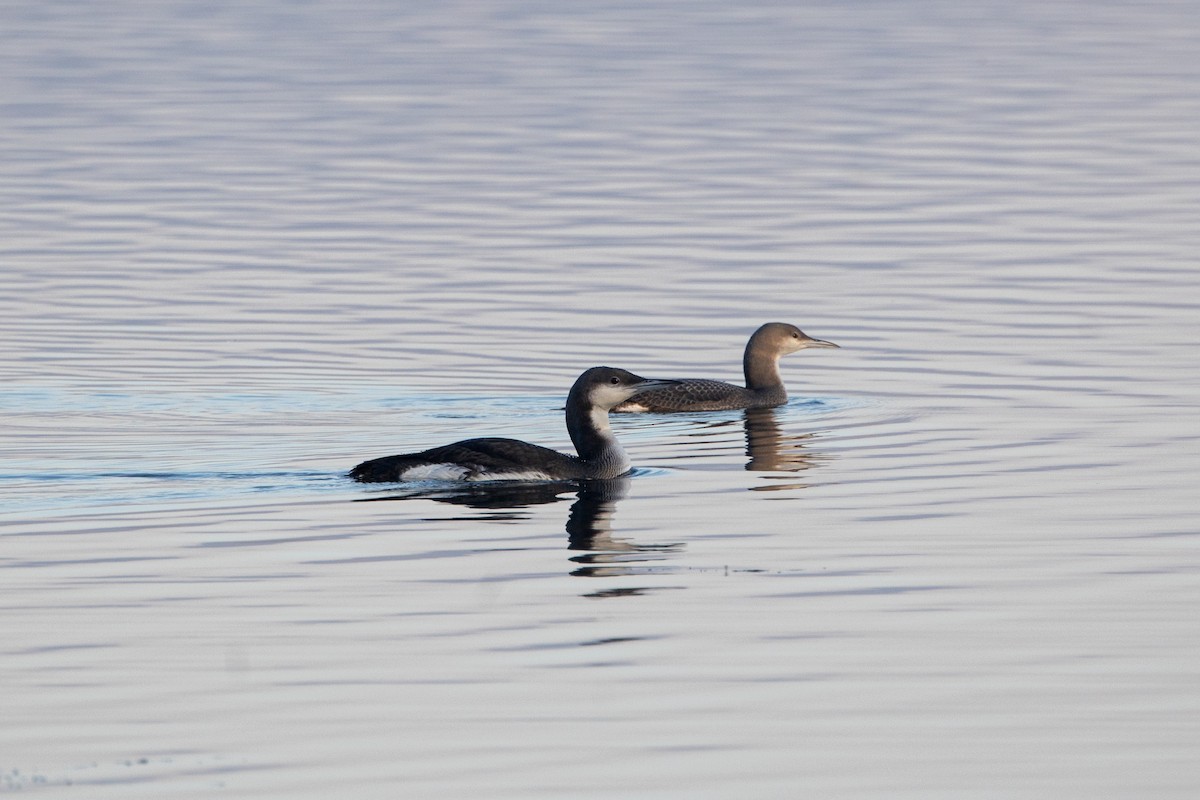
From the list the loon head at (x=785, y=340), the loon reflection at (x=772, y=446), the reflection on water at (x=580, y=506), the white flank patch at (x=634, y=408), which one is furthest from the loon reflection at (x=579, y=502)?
the loon head at (x=785, y=340)

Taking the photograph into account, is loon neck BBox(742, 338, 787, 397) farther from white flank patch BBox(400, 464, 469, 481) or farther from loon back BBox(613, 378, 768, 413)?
white flank patch BBox(400, 464, 469, 481)

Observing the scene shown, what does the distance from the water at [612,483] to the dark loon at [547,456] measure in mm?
167

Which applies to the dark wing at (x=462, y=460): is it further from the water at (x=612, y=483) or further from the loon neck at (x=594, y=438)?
the loon neck at (x=594, y=438)

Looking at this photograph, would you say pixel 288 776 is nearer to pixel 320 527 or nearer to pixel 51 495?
pixel 320 527

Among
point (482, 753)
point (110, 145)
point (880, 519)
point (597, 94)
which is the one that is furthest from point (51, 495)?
point (597, 94)

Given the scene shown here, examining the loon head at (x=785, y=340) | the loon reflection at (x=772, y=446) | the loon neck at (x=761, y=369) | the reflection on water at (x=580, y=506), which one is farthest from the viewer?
the loon head at (x=785, y=340)

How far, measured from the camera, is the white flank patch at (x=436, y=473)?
1493cm

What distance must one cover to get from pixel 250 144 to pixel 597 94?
973 centimetres

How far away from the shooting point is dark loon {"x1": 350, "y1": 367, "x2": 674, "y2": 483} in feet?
49.1

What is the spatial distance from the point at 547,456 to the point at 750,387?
5042 millimetres

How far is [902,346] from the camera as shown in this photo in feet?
69.1

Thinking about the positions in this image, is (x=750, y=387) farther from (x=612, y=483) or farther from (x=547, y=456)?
(x=547, y=456)

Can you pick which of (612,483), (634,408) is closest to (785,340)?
(634,408)

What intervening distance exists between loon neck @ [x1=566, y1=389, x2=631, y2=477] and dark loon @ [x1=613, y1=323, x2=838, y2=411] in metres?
2.08
